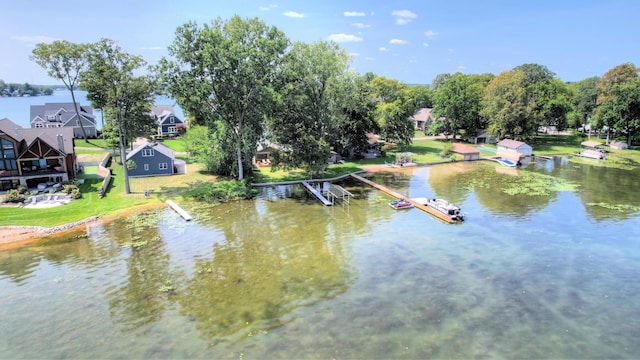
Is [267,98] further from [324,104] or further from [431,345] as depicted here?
[431,345]

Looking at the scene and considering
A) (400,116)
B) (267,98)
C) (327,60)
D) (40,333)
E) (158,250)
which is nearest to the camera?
(40,333)

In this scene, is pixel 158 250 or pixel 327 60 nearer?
pixel 158 250

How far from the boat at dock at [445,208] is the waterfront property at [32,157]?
3843 cm

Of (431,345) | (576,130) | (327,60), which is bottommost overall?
(431,345)

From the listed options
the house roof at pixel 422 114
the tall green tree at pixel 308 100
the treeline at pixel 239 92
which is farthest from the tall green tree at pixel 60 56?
the house roof at pixel 422 114

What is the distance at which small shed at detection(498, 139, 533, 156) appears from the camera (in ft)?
210

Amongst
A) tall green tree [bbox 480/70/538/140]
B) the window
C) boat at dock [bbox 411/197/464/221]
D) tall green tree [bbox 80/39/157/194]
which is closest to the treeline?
tall green tree [bbox 80/39/157/194]

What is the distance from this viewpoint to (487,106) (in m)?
75.0

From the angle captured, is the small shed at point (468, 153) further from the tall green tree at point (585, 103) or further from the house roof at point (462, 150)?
the tall green tree at point (585, 103)

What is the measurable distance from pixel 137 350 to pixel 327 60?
36033mm

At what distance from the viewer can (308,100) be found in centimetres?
4522

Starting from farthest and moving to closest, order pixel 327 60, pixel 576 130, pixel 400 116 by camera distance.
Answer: pixel 576 130, pixel 400 116, pixel 327 60

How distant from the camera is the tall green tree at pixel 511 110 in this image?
226 ft

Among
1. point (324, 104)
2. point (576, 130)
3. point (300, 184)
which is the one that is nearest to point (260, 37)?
point (324, 104)
